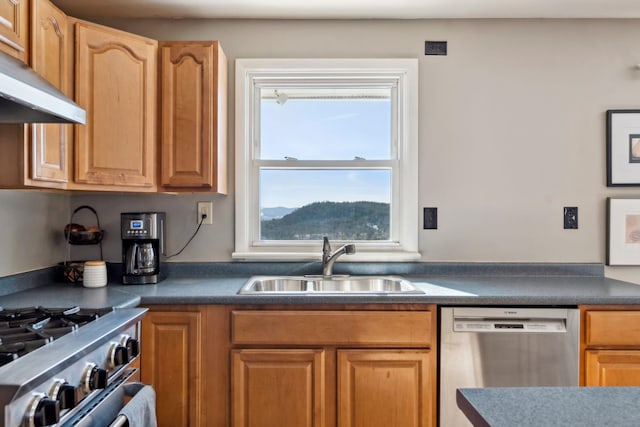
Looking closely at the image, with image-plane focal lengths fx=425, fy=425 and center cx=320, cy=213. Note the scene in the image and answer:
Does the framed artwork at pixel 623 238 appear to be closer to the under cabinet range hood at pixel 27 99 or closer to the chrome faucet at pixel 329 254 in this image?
the chrome faucet at pixel 329 254

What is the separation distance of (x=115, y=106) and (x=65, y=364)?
128 cm

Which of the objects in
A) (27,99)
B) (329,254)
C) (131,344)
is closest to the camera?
(27,99)

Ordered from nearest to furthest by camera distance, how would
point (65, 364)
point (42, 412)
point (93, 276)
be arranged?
point (42, 412) → point (65, 364) → point (93, 276)

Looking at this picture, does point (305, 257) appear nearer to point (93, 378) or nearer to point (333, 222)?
point (333, 222)

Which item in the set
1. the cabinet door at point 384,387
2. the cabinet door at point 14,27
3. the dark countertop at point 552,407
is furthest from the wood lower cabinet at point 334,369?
the cabinet door at point 14,27

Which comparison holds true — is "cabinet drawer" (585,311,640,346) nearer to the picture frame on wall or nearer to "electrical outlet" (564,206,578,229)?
"electrical outlet" (564,206,578,229)

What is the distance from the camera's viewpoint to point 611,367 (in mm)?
1813

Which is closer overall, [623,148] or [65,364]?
[65,364]

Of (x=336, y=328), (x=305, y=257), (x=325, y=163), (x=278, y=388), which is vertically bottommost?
(x=278, y=388)

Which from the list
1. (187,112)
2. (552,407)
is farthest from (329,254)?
(552,407)

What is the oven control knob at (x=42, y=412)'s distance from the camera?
3.21 ft

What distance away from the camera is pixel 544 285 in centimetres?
210

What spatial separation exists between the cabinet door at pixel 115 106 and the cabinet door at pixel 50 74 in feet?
0.18

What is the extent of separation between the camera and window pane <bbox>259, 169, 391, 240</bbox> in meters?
2.51
